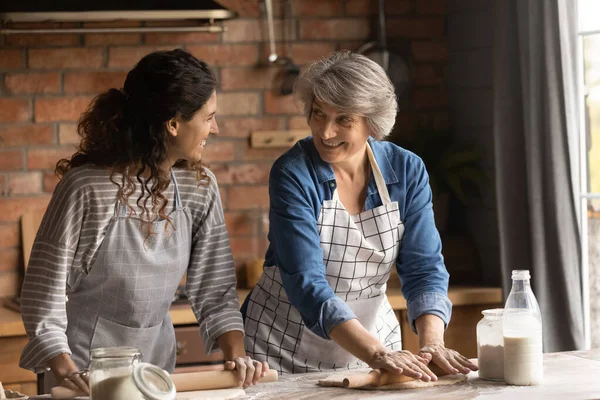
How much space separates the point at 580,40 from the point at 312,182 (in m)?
1.39

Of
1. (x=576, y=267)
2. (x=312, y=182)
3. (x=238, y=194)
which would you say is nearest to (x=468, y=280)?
(x=576, y=267)

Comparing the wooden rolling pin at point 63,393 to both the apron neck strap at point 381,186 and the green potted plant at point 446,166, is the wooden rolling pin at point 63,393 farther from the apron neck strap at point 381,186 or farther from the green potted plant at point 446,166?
the green potted plant at point 446,166

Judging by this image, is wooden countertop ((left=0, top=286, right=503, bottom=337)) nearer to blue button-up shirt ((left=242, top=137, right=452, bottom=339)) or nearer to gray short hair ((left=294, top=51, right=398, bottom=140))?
blue button-up shirt ((left=242, top=137, right=452, bottom=339))

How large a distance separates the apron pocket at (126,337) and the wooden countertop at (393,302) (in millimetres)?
882

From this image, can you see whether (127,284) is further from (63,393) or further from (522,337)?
(522,337)

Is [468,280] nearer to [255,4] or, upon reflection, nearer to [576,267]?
[576,267]

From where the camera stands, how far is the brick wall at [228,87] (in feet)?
10.7

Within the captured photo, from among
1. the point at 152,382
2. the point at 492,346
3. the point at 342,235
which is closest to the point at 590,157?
the point at 342,235

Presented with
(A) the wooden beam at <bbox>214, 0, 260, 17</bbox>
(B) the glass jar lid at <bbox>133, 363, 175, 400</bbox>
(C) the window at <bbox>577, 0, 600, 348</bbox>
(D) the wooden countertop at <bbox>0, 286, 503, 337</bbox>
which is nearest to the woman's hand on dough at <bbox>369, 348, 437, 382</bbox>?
(B) the glass jar lid at <bbox>133, 363, 175, 400</bbox>

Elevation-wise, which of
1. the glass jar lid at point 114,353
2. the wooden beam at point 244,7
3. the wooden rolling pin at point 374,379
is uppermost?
the wooden beam at point 244,7

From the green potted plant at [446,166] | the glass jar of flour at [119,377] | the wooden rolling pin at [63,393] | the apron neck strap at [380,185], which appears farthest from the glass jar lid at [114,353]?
the green potted plant at [446,166]

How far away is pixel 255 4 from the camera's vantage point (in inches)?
135

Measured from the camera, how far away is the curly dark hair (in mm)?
1880

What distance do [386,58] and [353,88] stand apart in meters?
1.51
